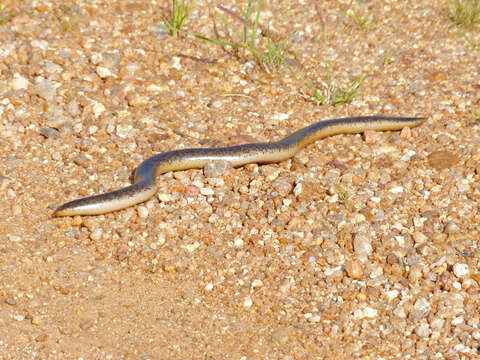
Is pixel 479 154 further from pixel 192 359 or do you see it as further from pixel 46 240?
pixel 46 240

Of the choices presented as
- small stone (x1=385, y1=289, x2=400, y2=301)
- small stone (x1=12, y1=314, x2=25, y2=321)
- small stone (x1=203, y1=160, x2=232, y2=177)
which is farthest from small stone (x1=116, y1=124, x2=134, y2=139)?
small stone (x1=385, y1=289, x2=400, y2=301)

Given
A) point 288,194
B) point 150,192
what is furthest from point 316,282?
point 150,192

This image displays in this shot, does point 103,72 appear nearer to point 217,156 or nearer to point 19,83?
point 19,83

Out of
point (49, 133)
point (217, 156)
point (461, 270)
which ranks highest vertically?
point (461, 270)

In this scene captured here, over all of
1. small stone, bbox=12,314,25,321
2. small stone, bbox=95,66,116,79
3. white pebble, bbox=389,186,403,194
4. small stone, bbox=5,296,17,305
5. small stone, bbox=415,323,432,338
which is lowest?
small stone, bbox=5,296,17,305

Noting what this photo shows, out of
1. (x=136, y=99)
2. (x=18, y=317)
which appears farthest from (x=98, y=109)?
(x=18, y=317)

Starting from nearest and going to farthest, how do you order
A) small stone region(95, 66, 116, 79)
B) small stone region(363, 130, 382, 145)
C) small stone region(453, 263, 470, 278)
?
small stone region(453, 263, 470, 278)
small stone region(363, 130, 382, 145)
small stone region(95, 66, 116, 79)

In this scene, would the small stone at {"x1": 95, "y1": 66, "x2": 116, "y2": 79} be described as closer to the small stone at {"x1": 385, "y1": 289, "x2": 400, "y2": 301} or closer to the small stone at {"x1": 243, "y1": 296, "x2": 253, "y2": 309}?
the small stone at {"x1": 243, "y1": 296, "x2": 253, "y2": 309}
